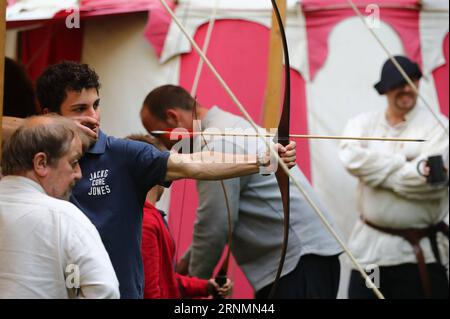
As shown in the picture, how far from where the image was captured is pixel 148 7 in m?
5.27

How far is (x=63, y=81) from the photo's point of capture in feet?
9.93

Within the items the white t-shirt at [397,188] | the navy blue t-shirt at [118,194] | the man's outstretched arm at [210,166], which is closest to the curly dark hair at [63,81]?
the navy blue t-shirt at [118,194]

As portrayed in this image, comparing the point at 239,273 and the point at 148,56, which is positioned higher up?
the point at 148,56

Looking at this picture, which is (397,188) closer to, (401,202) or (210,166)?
(401,202)

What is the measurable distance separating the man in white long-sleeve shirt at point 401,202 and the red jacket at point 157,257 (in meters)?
1.52

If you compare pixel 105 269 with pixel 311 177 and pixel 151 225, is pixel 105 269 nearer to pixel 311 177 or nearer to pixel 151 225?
pixel 151 225

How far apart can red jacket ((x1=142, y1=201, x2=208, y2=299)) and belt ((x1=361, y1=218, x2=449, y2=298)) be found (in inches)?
61.0

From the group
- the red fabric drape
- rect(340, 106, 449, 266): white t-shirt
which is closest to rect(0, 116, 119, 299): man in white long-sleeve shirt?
rect(340, 106, 449, 266): white t-shirt

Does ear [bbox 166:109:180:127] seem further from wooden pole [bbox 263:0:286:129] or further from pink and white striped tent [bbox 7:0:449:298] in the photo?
pink and white striped tent [bbox 7:0:449:298]

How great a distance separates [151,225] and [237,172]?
445 millimetres

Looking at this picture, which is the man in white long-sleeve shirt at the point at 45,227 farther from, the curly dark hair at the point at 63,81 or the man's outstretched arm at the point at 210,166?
the curly dark hair at the point at 63,81

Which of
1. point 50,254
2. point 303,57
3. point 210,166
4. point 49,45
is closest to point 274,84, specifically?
point 210,166

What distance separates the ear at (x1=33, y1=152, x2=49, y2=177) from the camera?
98.4 inches
